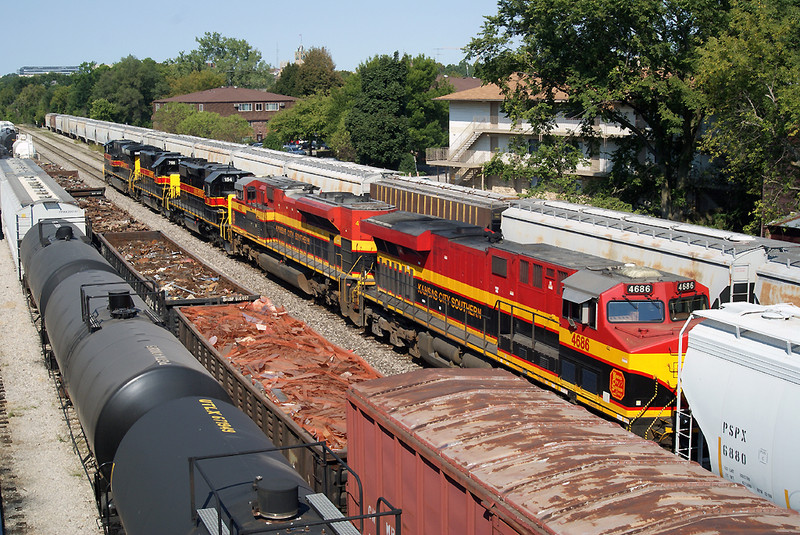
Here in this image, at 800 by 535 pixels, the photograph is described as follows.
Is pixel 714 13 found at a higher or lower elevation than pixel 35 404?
higher

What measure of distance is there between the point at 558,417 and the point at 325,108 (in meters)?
66.2

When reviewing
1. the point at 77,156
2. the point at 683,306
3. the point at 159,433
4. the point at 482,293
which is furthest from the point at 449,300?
the point at 77,156

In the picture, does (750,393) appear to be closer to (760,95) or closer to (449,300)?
(449,300)

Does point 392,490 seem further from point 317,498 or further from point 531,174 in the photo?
point 531,174

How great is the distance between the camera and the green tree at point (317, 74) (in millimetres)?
100625

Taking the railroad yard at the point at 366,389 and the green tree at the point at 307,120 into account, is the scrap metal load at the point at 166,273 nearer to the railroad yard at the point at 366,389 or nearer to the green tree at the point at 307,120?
the railroad yard at the point at 366,389

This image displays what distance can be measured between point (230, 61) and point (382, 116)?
128 metres

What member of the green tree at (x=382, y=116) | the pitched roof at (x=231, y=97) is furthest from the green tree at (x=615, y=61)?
the pitched roof at (x=231, y=97)

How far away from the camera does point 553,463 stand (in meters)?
7.32

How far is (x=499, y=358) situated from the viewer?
1625cm

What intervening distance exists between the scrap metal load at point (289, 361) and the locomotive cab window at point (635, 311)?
4.73 meters

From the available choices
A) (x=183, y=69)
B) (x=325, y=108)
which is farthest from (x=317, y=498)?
(x=183, y=69)

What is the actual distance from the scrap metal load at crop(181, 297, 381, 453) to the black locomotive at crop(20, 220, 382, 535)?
8.50 feet

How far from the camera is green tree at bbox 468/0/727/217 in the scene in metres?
29.9
